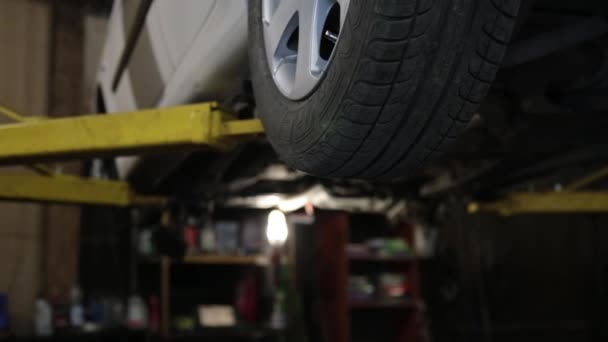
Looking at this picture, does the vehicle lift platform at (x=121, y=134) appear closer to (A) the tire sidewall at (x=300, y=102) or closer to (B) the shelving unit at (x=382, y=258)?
(A) the tire sidewall at (x=300, y=102)

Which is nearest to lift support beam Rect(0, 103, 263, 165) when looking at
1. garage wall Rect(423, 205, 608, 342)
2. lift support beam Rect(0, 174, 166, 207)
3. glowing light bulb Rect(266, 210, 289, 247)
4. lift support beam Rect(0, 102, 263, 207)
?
lift support beam Rect(0, 102, 263, 207)

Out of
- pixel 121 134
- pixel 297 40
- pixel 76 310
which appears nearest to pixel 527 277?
pixel 76 310

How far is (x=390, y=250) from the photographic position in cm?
590

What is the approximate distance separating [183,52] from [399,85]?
1.03 meters

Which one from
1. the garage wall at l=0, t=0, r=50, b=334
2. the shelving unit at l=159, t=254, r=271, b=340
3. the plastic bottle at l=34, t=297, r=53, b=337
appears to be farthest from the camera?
the shelving unit at l=159, t=254, r=271, b=340

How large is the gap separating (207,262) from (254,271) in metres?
0.47

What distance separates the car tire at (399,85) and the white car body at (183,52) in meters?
0.48

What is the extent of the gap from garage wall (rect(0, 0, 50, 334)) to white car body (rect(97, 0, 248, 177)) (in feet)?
8.47

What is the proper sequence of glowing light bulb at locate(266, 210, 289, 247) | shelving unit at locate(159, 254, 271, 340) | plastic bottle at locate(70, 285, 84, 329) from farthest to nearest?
1. glowing light bulb at locate(266, 210, 289, 247)
2. shelving unit at locate(159, 254, 271, 340)
3. plastic bottle at locate(70, 285, 84, 329)

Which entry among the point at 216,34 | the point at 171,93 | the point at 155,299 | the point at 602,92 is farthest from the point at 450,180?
the point at 155,299

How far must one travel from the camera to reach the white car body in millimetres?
1863

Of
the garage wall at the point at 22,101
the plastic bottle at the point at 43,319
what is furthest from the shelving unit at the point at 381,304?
the garage wall at the point at 22,101

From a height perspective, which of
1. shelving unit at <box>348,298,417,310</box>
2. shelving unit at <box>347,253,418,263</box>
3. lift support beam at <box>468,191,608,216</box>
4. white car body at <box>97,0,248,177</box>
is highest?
white car body at <box>97,0,248,177</box>

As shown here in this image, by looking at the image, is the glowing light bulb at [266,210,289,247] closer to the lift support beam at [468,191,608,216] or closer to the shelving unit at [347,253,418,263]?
the shelving unit at [347,253,418,263]
